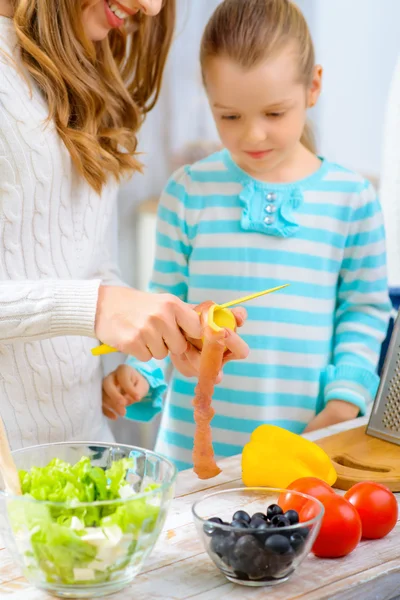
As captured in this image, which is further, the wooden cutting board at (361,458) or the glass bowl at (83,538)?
the wooden cutting board at (361,458)

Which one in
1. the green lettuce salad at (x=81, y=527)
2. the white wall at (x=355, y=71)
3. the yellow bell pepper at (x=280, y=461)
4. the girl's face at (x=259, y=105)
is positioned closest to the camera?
the green lettuce salad at (x=81, y=527)

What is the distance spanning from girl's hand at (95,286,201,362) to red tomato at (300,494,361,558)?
29cm

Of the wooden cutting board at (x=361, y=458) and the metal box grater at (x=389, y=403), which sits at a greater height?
the metal box grater at (x=389, y=403)

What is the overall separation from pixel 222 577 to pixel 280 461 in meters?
0.28

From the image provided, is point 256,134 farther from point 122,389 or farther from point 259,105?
point 122,389

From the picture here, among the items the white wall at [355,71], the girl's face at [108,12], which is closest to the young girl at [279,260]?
the girl's face at [108,12]

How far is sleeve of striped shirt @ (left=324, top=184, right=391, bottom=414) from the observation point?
1574 mm

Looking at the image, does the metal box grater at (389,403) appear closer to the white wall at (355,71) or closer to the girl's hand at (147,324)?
the girl's hand at (147,324)

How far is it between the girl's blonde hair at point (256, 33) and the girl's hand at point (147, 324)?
61cm

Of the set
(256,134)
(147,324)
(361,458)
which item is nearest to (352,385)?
(361,458)

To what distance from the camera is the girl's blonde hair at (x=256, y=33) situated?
58.0 inches

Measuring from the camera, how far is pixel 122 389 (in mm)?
1503

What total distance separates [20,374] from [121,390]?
10.8 inches

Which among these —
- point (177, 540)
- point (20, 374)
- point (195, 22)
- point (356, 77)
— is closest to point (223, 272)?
point (20, 374)
